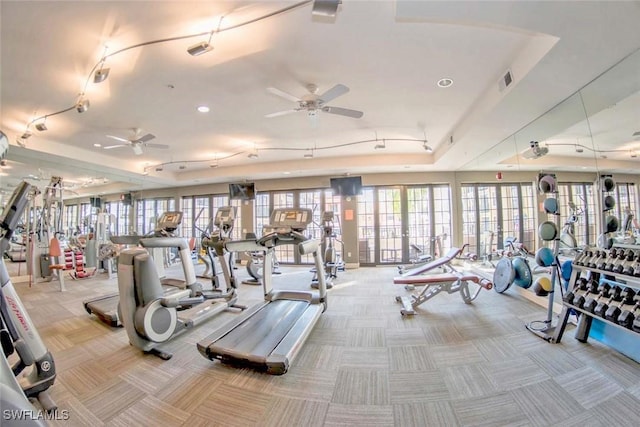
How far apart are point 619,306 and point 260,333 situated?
342 centimetres

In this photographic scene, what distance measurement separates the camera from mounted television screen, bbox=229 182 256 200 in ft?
25.2

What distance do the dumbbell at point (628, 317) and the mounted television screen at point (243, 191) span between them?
24.6 feet

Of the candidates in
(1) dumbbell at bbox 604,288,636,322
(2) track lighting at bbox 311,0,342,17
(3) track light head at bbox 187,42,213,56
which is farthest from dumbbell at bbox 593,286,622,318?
(3) track light head at bbox 187,42,213,56

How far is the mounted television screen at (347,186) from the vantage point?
6.92 m

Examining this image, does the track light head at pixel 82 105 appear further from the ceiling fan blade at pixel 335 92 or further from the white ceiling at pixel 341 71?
the ceiling fan blade at pixel 335 92

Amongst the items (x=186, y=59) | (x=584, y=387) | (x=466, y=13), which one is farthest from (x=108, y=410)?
(x=466, y=13)

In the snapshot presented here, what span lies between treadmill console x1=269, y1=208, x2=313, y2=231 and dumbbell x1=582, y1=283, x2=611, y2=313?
305 cm

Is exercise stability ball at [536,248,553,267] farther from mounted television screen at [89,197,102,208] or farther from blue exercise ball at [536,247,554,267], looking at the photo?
mounted television screen at [89,197,102,208]

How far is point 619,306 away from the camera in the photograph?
2.20m

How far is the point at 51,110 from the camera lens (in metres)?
3.60

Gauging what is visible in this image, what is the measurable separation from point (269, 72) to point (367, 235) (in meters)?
5.37

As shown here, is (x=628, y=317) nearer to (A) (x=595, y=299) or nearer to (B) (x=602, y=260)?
(A) (x=595, y=299)

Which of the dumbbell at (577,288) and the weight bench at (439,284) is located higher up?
the dumbbell at (577,288)

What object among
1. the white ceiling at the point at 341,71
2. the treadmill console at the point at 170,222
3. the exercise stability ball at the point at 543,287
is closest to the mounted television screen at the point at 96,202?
the white ceiling at the point at 341,71
